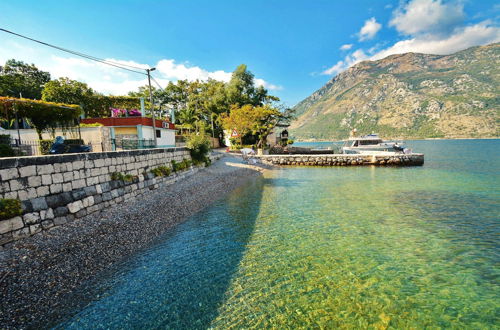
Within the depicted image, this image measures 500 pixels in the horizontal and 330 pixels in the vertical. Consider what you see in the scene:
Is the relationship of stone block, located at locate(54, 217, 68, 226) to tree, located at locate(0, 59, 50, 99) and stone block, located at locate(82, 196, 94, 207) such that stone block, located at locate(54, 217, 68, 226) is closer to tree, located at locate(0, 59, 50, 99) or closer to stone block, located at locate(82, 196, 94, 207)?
stone block, located at locate(82, 196, 94, 207)

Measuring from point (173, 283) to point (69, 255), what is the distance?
352 centimetres

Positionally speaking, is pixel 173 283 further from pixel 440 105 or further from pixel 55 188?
pixel 440 105

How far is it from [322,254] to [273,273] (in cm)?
215

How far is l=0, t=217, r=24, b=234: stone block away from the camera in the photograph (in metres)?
6.27

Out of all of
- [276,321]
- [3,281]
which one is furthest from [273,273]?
[3,281]

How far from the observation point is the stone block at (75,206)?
27.8 ft

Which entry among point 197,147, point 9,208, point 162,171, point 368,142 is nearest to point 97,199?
point 9,208

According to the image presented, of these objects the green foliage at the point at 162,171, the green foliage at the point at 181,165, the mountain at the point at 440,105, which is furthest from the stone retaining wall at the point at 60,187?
the mountain at the point at 440,105

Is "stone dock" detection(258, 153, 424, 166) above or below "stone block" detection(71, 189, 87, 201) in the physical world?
below

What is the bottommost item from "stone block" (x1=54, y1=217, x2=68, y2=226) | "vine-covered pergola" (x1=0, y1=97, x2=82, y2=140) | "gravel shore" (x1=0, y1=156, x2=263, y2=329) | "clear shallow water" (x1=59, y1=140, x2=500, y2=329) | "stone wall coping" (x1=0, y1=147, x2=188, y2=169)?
"clear shallow water" (x1=59, y1=140, x2=500, y2=329)

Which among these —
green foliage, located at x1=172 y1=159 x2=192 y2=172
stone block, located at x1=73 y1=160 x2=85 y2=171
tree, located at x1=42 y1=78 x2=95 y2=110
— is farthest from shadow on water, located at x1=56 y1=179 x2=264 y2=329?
tree, located at x1=42 y1=78 x2=95 y2=110

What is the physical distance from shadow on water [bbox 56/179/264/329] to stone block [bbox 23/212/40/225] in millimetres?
3405

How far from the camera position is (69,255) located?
6.67 meters

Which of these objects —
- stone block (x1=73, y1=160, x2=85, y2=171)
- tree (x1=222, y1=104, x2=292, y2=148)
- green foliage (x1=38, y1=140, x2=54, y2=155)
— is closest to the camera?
stone block (x1=73, y1=160, x2=85, y2=171)
